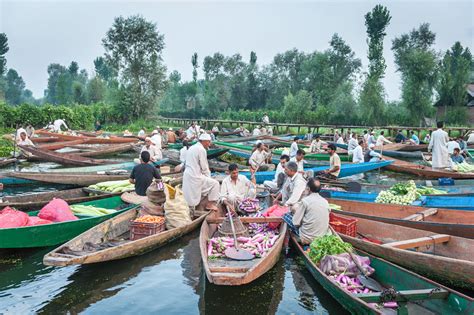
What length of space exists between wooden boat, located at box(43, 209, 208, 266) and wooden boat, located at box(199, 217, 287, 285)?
72 centimetres

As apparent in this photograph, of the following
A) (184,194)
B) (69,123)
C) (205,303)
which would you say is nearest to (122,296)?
(205,303)

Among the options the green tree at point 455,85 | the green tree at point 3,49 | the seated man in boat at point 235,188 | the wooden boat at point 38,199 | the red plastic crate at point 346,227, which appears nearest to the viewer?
the red plastic crate at point 346,227

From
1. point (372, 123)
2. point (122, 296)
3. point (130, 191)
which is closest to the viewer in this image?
point (122, 296)

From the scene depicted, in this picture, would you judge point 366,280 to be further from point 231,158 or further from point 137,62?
point 137,62

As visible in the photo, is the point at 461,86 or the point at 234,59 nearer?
the point at 461,86

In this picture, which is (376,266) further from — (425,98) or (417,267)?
(425,98)

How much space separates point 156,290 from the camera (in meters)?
5.75

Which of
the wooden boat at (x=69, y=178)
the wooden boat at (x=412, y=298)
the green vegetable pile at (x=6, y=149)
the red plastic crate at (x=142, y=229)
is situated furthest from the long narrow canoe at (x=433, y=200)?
the green vegetable pile at (x=6, y=149)

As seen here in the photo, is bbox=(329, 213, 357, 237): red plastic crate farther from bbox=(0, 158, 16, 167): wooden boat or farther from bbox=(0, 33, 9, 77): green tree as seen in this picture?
bbox=(0, 33, 9, 77): green tree

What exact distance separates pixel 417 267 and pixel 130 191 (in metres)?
6.27

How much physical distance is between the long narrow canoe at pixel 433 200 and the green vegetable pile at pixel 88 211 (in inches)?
181

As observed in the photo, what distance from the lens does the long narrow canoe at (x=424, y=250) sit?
5.02 meters

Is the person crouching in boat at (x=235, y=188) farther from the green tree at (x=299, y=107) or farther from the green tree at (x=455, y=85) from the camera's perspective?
the green tree at (x=299, y=107)

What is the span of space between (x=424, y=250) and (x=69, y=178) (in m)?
9.36
